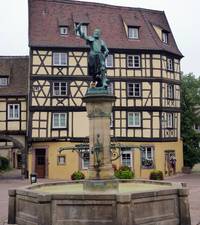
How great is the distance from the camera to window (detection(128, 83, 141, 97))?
135 feet

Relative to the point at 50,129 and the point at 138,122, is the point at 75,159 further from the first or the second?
the point at 138,122

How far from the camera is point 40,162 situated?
133 feet

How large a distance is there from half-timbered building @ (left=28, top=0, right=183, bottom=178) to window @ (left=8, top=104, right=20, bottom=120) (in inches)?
65.5

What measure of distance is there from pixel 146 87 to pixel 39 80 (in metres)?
9.29

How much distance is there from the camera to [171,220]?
14484 millimetres

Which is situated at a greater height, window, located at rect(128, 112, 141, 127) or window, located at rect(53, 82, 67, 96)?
window, located at rect(53, 82, 67, 96)

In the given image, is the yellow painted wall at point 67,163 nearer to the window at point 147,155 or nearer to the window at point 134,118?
the window at point 147,155

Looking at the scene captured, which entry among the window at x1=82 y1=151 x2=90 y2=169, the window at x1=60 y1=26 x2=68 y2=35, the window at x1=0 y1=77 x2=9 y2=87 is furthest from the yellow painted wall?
the window at x1=60 y1=26 x2=68 y2=35

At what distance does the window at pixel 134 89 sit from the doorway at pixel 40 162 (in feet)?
29.4

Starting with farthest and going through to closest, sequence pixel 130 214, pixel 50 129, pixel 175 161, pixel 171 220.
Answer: pixel 175 161, pixel 50 129, pixel 171 220, pixel 130 214

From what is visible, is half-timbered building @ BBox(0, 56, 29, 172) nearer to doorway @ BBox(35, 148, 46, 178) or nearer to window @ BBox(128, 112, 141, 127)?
doorway @ BBox(35, 148, 46, 178)

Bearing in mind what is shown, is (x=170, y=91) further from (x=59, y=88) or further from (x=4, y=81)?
(x=4, y=81)

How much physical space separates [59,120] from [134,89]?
707 cm

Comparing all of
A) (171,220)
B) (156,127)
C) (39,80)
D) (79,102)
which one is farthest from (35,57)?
(171,220)
